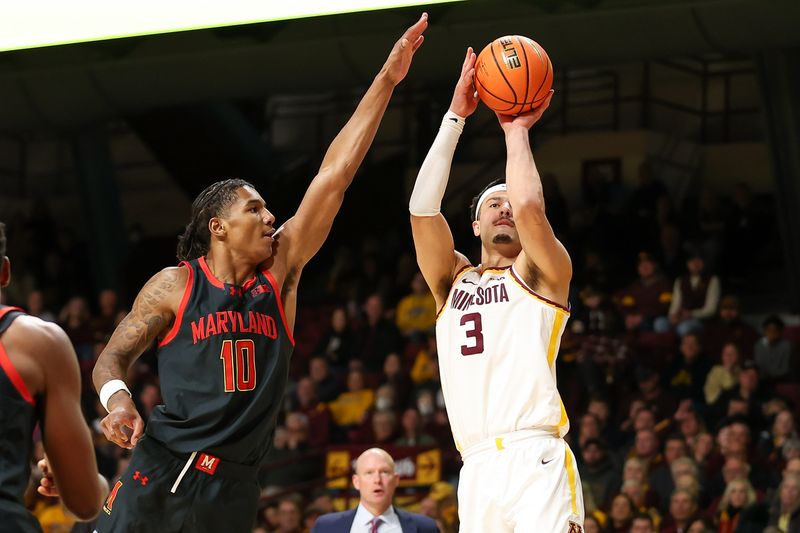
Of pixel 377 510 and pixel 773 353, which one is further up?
pixel 773 353

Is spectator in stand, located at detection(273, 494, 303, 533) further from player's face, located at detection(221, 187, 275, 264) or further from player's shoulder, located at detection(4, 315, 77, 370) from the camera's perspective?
player's shoulder, located at detection(4, 315, 77, 370)

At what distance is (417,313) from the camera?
46.1 feet

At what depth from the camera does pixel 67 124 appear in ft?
48.3

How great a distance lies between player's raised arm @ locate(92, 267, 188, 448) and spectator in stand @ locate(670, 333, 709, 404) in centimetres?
746

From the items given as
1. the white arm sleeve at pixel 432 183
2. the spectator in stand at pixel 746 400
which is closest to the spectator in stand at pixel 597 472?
the spectator in stand at pixel 746 400

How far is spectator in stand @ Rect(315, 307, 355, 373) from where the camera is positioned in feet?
45.8

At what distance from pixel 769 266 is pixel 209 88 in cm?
695

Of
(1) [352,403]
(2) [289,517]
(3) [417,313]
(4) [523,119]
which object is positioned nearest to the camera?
(4) [523,119]

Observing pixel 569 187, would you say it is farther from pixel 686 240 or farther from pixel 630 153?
pixel 686 240

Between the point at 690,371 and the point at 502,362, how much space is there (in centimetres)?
691

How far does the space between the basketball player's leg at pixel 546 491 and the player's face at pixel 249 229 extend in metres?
1.34

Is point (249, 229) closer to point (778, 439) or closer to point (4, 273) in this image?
point (4, 273)

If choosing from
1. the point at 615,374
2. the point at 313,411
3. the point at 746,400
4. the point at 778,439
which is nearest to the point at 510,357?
the point at 778,439

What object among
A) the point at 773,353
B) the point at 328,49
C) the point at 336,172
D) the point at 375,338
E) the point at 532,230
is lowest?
the point at 532,230
